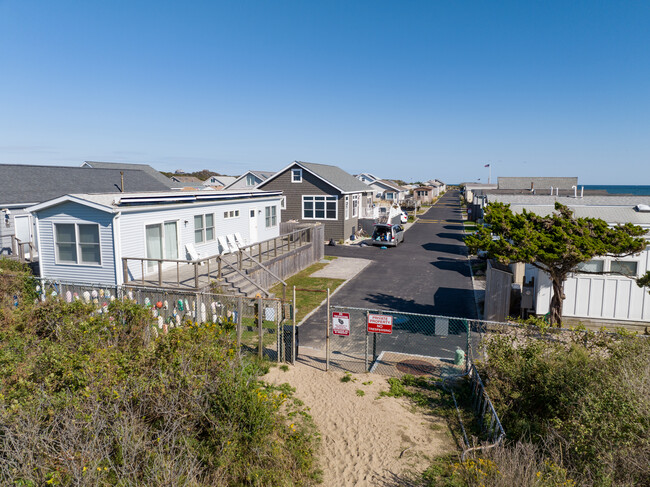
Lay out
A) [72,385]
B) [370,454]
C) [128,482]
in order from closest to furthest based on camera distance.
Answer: [128,482] → [72,385] → [370,454]

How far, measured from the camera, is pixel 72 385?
7.12m

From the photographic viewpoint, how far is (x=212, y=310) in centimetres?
1346

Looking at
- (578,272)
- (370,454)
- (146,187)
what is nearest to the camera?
(370,454)

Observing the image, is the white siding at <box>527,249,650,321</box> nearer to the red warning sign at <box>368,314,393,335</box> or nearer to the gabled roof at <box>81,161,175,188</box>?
the red warning sign at <box>368,314,393,335</box>

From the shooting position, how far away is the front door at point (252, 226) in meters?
24.1

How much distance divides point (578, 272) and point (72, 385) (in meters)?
13.2

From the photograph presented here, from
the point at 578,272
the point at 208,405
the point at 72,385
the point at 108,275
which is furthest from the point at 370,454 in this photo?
the point at 108,275

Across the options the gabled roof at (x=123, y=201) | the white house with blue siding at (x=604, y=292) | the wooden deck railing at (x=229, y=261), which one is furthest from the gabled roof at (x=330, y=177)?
the white house with blue siding at (x=604, y=292)

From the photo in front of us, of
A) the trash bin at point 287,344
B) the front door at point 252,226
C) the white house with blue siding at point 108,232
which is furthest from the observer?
the front door at point 252,226

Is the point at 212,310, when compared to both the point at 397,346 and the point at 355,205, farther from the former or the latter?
the point at 355,205

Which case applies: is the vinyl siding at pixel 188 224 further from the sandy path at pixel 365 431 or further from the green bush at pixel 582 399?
the green bush at pixel 582 399

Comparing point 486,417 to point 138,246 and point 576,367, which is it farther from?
point 138,246

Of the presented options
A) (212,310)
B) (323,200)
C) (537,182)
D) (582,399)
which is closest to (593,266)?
(582,399)

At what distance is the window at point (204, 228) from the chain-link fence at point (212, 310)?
195 inches
